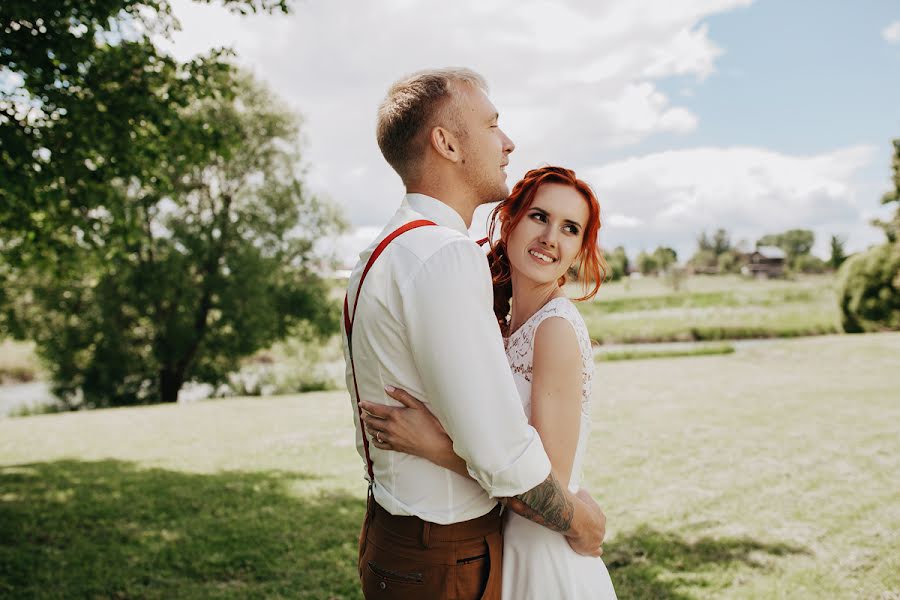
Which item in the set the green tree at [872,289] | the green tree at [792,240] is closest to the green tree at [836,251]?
the green tree at [872,289]

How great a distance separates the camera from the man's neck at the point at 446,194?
230 centimetres

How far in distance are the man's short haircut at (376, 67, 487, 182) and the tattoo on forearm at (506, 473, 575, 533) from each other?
1.13 metres

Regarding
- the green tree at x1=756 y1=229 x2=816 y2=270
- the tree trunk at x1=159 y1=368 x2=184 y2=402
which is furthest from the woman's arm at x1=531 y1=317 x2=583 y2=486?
the green tree at x1=756 y1=229 x2=816 y2=270

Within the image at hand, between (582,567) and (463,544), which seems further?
(582,567)

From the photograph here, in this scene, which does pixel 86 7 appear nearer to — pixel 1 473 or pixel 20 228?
pixel 20 228

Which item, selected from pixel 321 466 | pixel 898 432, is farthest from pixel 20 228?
pixel 898 432

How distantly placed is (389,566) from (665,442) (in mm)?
9885

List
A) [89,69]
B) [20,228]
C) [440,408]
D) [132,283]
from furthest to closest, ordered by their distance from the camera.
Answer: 1. [132,283]
2. [20,228]
3. [89,69]
4. [440,408]

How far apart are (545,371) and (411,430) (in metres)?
0.53

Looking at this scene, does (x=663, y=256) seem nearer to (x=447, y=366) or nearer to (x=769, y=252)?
(x=769, y=252)

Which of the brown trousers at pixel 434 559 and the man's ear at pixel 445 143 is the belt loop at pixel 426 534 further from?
the man's ear at pixel 445 143

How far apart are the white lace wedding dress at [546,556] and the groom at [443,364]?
82 mm

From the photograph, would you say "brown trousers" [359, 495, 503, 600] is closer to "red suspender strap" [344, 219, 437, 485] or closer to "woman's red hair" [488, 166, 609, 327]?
"red suspender strap" [344, 219, 437, 485]

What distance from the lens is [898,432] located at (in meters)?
11.2
